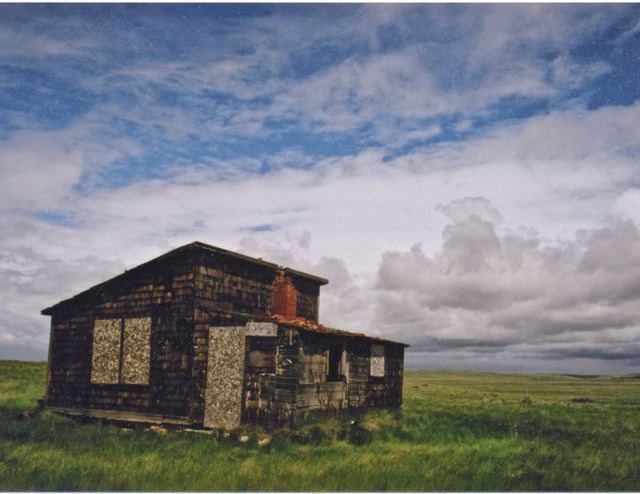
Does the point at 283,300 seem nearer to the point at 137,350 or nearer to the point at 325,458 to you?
the point at 137,350

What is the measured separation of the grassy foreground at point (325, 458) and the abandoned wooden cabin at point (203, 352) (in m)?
1.15

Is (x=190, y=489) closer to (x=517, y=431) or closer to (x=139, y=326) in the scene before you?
(x=139, y=326)

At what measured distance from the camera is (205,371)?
1830cm

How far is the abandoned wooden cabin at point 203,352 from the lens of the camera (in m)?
17.1

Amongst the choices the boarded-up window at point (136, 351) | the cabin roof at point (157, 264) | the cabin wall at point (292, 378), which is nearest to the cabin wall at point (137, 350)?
the boarded-up window at point (136, 351)

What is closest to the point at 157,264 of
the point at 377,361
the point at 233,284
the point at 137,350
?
the point at 233,284

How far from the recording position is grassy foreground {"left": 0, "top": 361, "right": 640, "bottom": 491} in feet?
34.5

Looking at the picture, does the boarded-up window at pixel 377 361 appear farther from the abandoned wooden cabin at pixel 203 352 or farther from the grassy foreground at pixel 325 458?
the grassy foreground at pixel 325 458

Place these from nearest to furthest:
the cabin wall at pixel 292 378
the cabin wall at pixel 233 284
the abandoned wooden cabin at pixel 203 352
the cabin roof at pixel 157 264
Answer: the cabin wall at pixel 292 378, the abandoned wooden cabin at pixel 203 352, the cabin roof at pixel 157 264, the cabin wall at pixel 233 284

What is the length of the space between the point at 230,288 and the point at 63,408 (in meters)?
8.43

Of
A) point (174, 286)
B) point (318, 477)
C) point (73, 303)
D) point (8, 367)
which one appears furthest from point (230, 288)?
point (8, 367)

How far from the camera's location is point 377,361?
22328 mm

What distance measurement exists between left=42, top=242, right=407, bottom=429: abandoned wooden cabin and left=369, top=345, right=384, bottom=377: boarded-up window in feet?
0.14

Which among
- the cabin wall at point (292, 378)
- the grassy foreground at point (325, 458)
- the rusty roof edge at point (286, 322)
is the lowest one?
the grassy foreground at point (325, 458)
